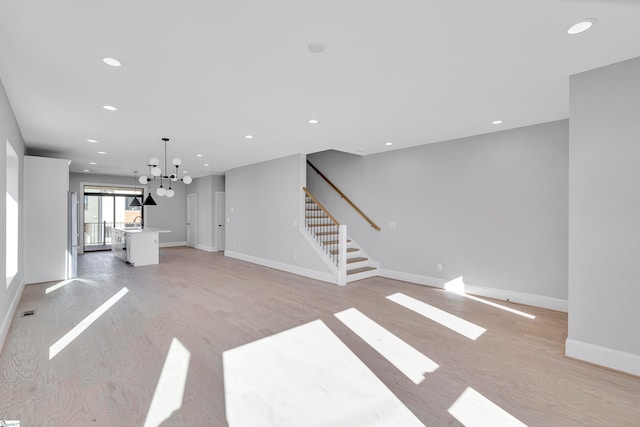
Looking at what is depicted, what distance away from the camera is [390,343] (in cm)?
311

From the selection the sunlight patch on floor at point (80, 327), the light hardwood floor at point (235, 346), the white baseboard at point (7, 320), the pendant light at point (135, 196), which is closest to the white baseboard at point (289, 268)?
the light hardwood floor at point (235, 346)

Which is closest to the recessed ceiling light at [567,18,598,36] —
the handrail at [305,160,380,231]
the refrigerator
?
the handrail at [305,160,380,231]

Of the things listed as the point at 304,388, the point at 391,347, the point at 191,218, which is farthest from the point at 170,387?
the point at 191,218

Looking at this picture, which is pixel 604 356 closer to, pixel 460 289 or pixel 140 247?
pixel 460 289

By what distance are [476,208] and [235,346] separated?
4334mm

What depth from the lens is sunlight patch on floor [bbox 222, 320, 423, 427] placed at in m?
1.95

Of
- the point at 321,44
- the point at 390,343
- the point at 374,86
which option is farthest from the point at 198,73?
the point at 390,343

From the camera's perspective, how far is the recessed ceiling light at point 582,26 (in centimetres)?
203

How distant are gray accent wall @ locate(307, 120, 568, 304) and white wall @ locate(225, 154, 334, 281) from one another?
4.53 feet

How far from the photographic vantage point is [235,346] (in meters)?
3.01

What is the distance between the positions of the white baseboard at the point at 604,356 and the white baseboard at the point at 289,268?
141 inches

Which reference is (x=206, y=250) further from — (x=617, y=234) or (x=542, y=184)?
(x=617, y=234)

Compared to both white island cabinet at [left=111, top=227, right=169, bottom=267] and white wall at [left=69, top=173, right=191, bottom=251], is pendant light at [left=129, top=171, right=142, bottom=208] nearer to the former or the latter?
white wall at [left=69, top=173, right=191, bottom=251]

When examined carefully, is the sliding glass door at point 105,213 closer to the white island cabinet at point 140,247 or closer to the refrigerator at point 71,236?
the white island cabinet at point 140,247
